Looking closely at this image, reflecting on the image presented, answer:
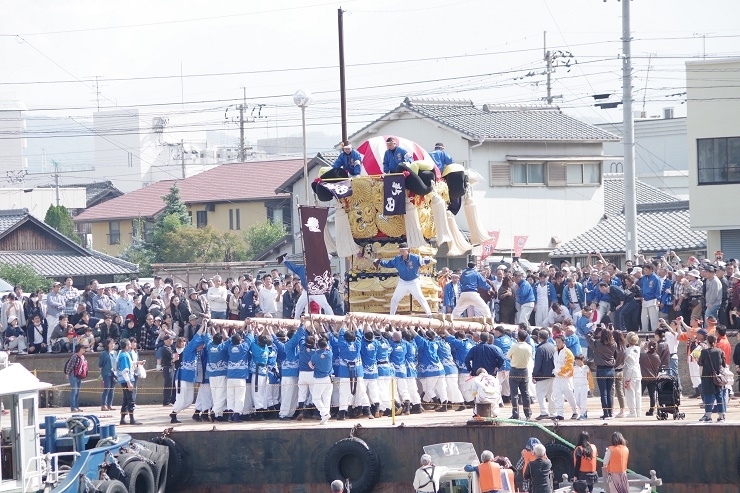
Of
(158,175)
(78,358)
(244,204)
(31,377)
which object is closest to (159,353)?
(78,358)

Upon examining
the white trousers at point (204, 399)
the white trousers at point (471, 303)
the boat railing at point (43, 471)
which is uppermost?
the white trousers at point (471, 303)

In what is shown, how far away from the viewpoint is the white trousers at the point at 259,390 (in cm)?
2356

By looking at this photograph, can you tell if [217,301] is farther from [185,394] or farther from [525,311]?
[525,311]

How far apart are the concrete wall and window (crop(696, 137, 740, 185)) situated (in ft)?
0.52

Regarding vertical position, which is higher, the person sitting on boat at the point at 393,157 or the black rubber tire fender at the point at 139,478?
the person sitting on boat at the point at 393,157

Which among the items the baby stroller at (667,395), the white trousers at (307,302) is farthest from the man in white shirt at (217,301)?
the baby stroller at (667,395)

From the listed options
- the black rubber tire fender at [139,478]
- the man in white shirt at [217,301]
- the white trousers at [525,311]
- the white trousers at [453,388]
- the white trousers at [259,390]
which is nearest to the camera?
the black rubber tire fender at [139,478]

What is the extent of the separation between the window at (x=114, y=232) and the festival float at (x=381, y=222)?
43927 millimetres

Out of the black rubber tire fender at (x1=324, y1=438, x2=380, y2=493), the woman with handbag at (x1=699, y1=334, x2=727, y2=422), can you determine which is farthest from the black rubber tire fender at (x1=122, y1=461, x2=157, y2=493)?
the woman with handbag at (x1=699, y1=334, x2=727, y2=422)

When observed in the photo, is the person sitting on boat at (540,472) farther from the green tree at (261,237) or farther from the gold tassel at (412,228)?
the green tree at (261,237)

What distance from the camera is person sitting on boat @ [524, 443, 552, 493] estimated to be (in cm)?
1859

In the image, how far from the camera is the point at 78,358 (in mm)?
26219

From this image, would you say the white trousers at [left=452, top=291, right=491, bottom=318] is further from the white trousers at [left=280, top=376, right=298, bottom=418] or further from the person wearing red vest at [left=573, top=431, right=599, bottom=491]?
the person wearing red vest at [left=573, top=431, right=599, bottom=491]

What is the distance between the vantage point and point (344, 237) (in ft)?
90.5
